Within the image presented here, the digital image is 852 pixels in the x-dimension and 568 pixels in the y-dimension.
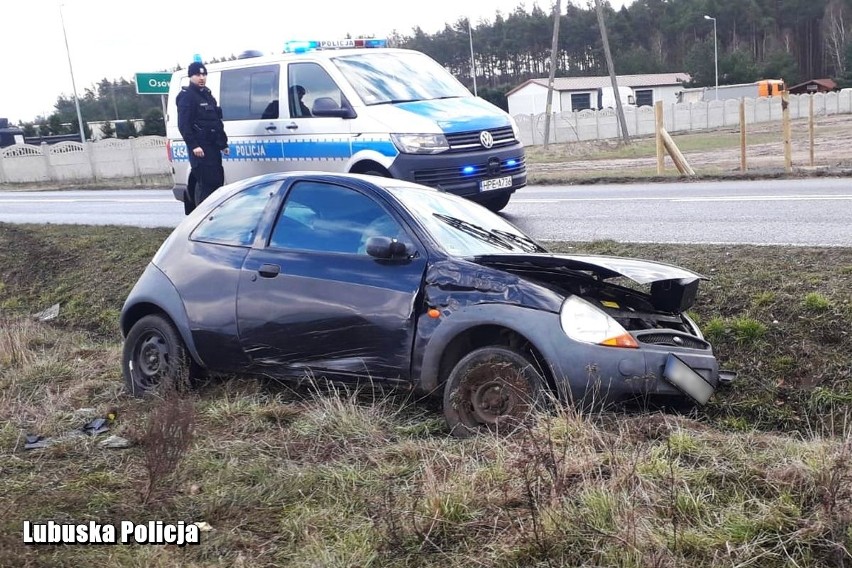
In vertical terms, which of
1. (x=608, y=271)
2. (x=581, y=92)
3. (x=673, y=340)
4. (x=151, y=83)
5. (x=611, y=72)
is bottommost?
(x=673, y=340)

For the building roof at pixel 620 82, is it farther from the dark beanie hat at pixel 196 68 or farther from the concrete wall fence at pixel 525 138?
the dark beanie hat at pixel 196 68

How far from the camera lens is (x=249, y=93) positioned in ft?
37.2

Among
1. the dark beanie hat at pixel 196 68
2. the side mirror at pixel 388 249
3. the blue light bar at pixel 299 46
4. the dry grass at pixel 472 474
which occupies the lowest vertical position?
the dry grass at pixel 472 474

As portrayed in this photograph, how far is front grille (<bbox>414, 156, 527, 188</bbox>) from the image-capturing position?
961cm

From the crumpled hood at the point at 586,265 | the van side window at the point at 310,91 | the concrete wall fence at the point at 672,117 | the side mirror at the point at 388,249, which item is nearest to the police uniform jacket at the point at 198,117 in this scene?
the van side window at the point at 310,91

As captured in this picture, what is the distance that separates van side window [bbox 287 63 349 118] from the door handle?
195 inches

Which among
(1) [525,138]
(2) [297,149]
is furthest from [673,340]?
(1) [525,138]

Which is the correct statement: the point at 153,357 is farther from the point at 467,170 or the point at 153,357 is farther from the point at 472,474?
the point at 467,170

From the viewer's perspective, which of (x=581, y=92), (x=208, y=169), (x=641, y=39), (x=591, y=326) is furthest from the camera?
(x=641, y=39)

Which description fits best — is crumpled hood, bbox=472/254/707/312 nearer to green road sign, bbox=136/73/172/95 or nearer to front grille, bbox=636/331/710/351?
front grille, bbox=636/331/710/351

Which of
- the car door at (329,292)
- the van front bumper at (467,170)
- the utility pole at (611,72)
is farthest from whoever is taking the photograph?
the utility pole at (611,72)

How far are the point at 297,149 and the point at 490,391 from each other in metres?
6.78

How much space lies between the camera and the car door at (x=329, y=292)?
5082 mm

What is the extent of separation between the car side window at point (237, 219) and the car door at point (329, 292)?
19 centimetres
